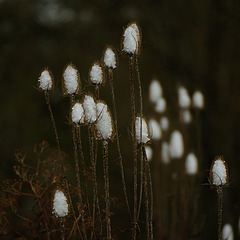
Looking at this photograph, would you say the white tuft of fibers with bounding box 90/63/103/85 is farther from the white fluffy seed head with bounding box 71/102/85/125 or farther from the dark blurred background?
the dark blurred background

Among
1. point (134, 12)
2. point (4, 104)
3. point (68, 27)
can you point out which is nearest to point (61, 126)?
point (4, 104)

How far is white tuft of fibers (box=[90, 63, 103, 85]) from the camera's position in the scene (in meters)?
0.56

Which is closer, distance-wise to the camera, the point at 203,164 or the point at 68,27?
the point at 203,164

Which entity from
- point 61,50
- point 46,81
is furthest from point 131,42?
point 61,50

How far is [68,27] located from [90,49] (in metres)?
0.10

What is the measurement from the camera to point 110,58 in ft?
1.84

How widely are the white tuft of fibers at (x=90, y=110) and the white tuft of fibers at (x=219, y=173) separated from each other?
0.14m

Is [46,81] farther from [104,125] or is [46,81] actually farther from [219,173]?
[219,173]

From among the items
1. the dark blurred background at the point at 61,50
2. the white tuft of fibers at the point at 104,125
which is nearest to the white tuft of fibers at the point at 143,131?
the white tuft of fibers at the point at 104,125

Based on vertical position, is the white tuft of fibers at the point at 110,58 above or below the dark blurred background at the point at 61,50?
below

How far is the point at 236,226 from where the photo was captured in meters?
1.28

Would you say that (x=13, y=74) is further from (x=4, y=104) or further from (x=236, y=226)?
(x=236, y=226)

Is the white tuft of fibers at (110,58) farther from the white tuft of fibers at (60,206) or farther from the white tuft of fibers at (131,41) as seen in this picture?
the white tuft of fibers at (60,206)

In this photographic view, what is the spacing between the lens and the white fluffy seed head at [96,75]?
56cm
